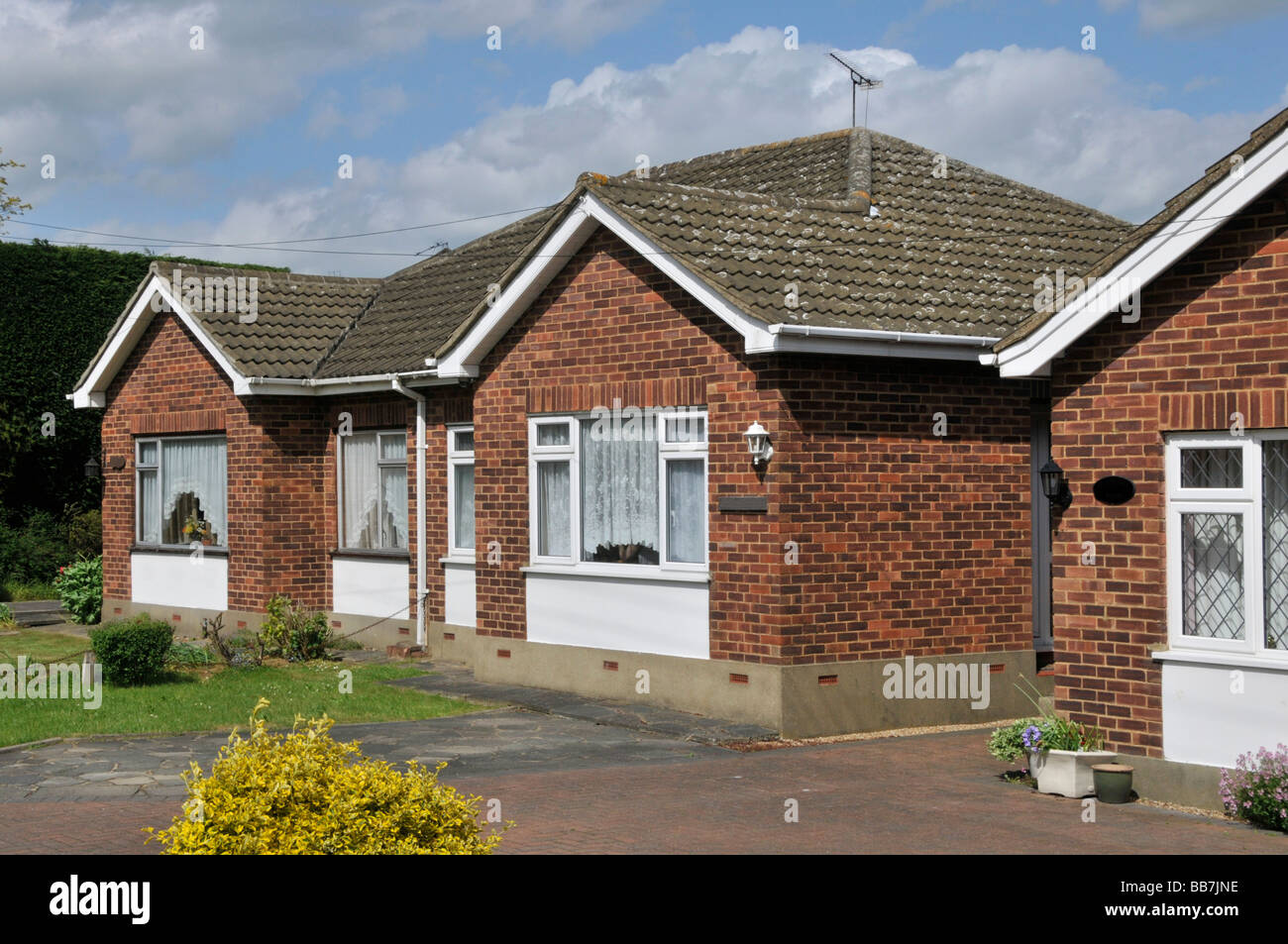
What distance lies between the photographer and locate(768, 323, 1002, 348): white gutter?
1296 centimetres

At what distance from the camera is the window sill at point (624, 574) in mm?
14375

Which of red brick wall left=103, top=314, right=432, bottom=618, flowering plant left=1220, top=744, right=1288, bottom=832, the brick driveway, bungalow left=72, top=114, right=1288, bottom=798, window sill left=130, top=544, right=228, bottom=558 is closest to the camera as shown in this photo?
the brick driveway

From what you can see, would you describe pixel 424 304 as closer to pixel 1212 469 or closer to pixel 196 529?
pixel 196 529

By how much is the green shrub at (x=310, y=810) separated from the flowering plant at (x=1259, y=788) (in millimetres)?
5617

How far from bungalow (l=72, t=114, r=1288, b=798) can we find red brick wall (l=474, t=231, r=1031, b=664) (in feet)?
0.10

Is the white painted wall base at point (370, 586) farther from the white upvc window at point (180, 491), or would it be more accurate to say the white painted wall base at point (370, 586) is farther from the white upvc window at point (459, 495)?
the white upvc window at point (180, 491)

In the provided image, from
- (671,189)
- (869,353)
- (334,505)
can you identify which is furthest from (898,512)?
(334,505)

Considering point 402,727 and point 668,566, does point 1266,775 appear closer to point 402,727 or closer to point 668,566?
point 668,566

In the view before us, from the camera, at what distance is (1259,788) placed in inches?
383

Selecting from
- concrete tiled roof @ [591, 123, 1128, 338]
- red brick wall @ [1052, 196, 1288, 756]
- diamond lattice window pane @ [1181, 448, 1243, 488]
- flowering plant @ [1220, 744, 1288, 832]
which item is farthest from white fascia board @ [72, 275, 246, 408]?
flowering plant @ [1220, 744, 1288, 832]

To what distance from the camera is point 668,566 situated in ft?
48.4

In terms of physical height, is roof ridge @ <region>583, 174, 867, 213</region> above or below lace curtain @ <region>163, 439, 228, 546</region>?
above

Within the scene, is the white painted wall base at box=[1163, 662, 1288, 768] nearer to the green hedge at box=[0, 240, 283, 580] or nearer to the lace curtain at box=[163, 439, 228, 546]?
the lace curtain at box=[163, 439, 228, 546]

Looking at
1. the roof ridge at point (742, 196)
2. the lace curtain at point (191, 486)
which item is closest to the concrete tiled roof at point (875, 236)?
the roof ridge at point (742, 196)
